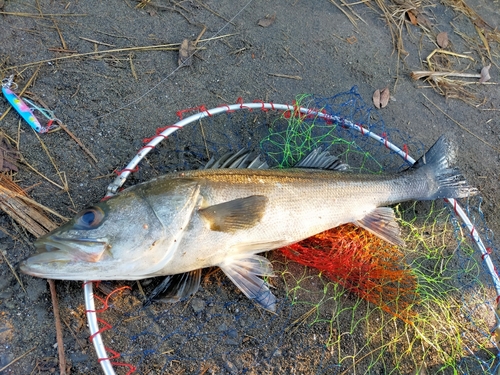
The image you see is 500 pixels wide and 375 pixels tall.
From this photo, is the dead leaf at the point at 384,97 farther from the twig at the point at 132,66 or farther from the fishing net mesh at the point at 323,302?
the twig at the point at 132,66

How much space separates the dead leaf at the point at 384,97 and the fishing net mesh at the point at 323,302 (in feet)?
2.38

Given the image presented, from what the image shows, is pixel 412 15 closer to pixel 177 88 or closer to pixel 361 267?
pixel 177 88

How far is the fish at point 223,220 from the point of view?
252 centimetres

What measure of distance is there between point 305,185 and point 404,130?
6.57 ft

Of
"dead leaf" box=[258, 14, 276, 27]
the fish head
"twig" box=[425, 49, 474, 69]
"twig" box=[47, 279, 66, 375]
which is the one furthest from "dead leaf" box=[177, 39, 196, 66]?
"twig" box=[425, 49, 474, 69]

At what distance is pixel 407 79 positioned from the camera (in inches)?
195

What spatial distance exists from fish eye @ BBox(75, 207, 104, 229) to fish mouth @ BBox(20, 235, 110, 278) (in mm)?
92

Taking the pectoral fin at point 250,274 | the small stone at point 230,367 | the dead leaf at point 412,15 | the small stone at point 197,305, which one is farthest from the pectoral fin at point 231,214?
the dead leaf at point 412,15

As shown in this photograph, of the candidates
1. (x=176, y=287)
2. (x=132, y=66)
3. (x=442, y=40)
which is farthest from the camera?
(x=442, y=40)

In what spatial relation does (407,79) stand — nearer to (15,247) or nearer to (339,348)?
(339,348)

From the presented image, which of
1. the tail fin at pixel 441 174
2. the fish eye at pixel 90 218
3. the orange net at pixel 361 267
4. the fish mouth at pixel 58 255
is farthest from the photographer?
the tail fin at pixel 441 174

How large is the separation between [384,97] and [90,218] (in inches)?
139

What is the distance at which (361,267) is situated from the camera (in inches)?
132

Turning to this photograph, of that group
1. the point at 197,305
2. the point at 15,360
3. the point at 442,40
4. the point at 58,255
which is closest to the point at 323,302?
the point at 197,305
